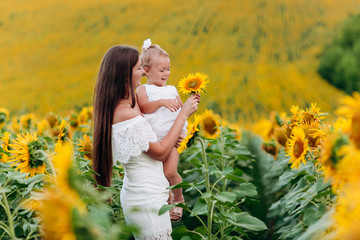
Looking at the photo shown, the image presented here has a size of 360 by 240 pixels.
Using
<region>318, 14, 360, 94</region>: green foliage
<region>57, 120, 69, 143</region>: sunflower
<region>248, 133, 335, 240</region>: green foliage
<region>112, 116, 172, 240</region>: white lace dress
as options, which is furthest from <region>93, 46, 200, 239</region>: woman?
<region>318, 14, 360, 94</region>: green foliage

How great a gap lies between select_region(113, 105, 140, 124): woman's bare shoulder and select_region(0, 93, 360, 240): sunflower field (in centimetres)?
25

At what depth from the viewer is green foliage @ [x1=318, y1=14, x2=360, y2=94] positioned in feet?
33.0

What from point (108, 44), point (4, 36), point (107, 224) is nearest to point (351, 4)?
point (108, 44)

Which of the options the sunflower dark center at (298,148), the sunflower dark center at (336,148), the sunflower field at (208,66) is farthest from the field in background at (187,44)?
the sunflower dark center at (336,148)

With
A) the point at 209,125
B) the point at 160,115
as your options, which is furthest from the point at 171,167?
the point at 209,125

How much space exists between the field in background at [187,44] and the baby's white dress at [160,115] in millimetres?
5250

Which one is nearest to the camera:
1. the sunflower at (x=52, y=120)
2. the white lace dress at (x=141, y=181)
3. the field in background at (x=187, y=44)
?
the white lace dress at (x=141, y=181)

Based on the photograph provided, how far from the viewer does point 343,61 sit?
36.6 feet

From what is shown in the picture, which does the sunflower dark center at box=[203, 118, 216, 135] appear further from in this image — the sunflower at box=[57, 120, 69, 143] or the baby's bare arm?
the sunflower at box=[57, 120, 69, 143]

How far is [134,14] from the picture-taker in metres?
15.0

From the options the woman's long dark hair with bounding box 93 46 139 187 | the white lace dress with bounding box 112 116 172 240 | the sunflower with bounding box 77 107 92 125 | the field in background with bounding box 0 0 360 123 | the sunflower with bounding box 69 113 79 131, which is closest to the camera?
the white lace dress with bounding box 112 116 172 240

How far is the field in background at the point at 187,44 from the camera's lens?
910 centimetres

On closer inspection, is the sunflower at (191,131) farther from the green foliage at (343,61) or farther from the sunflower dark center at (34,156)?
the green foliage at (343,61)

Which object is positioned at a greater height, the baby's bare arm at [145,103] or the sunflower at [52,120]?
the baby's bare arm at [145,103]
